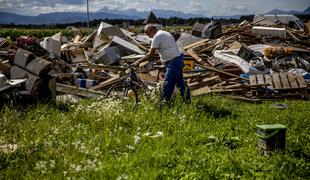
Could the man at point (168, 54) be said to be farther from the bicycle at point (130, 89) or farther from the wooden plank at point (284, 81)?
the wooden plank at point (284, 81)

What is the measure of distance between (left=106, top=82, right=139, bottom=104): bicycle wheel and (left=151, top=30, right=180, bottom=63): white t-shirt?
1206mm

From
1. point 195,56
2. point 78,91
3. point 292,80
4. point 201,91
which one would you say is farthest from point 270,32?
point 78,91

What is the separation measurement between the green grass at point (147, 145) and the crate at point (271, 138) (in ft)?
0.44

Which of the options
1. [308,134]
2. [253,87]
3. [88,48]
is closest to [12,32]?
[88,48]

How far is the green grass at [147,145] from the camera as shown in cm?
533

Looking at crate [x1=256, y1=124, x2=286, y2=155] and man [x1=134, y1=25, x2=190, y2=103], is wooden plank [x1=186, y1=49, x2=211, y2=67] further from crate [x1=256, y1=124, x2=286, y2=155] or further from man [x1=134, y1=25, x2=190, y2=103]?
crate [x1=256, y1=124, x2=286, y2=155]

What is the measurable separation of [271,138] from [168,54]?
3723mm

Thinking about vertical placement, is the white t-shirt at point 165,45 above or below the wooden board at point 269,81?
above

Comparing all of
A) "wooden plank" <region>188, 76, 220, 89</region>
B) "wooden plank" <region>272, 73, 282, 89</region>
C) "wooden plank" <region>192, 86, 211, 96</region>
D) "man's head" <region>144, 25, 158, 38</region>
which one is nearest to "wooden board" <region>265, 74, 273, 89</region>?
"wooden plank" <region>272, 73, 282, 89</region>

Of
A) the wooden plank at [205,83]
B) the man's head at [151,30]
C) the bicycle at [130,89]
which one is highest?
the man's head at [151,30]

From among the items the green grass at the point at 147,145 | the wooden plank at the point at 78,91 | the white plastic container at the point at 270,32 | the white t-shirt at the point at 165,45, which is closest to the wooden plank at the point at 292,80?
the green grass at the point at 147,145

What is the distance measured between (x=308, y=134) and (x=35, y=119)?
5.62 meters

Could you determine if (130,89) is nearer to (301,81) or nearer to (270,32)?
(301,81)

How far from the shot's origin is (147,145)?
6.22 meters
